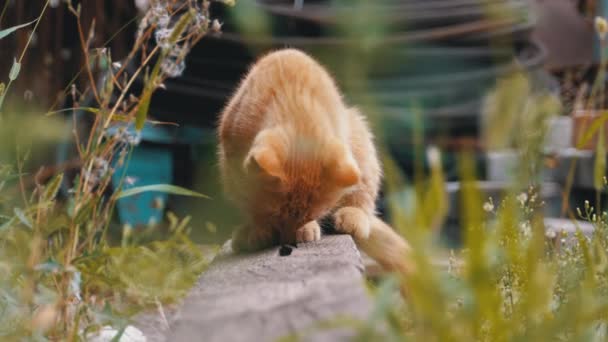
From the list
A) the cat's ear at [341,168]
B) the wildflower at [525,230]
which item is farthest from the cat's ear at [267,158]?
the wildflower at [525,230]

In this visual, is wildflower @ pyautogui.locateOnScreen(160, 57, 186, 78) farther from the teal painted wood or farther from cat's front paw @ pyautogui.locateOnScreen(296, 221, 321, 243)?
the teal painted wood

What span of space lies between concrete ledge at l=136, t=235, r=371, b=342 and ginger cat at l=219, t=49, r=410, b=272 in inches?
8.9

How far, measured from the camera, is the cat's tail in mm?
2174

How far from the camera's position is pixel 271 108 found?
205 centimetres

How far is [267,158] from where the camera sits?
1.73 meters

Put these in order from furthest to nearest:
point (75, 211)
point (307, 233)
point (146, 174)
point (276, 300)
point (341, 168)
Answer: point (146, 174)
point (307, 233)
point (341, 168)
point (75, 211)
point (276, 300)

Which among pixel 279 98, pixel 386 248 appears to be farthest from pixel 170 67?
pixel 386 248

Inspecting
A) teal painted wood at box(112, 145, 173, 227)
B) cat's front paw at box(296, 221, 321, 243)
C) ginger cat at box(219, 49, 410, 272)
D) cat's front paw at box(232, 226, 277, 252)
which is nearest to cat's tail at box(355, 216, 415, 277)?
ginger cat at box(219, 49, 410, 272)

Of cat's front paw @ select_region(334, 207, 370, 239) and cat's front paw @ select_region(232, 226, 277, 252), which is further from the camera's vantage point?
cat's front paw @ select_region(334, 207, 370, 239)

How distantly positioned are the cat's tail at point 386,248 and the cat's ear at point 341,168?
1.29ft

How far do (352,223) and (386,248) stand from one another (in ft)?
0.47

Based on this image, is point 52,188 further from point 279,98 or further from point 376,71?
point 376,71

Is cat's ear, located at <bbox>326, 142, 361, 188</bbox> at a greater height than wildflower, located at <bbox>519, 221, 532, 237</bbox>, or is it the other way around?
cat's ear, located at <bbox>326, 142, 361, 188</bbox>

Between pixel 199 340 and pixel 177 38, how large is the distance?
81 cm
